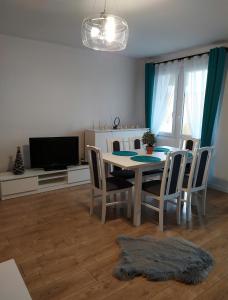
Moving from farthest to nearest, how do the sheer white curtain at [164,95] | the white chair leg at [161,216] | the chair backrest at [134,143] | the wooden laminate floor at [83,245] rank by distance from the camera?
1. the sheer white curtain at [164,95]
2. the chair backrest at [134,143]
3. the white chair leg at [161,216]
4. the wooden laminate floor at [83,245]

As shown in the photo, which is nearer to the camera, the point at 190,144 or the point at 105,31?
the point at 105,31

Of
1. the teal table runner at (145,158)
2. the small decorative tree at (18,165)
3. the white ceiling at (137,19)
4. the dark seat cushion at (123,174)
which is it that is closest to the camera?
the white ceiling at (137,19)

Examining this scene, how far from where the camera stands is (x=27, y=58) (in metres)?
3.78

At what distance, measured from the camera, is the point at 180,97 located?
4484 mm

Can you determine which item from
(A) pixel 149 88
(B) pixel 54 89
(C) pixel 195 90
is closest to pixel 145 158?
(C) pixel 195 90

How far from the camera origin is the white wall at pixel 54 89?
3.71 metres

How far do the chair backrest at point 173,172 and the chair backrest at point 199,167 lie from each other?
213 mm

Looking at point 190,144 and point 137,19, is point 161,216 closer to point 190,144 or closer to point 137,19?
point 190,144

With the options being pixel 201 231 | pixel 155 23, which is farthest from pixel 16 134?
pixel 201 231

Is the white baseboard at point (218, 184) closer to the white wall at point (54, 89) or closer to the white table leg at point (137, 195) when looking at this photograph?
the white table leg at point (137, 195)

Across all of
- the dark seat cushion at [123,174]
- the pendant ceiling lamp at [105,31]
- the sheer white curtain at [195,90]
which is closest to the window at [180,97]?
the sheer white curtain at [195,90]

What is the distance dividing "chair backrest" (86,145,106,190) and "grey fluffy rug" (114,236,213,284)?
69 centimetres

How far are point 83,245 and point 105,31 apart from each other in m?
2.19

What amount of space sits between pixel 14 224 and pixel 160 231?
178cm
